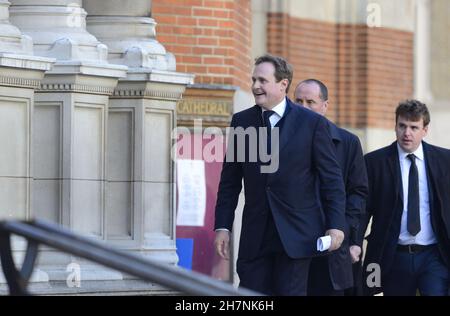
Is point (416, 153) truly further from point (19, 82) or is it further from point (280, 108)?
point (19, 82)

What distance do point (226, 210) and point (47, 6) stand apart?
2517mm

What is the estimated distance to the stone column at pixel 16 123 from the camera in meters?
9.73

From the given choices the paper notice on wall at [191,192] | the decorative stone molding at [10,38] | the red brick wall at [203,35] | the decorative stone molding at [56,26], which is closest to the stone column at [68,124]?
the decorative stone molding at [56,26]

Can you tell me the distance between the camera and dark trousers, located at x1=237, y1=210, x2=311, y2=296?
8.70 metres

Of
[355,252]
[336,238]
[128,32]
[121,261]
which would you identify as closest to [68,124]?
[128,32]

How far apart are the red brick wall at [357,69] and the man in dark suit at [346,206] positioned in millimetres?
9012

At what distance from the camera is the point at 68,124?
10.6 metres

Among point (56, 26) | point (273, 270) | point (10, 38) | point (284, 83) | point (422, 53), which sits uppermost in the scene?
point (422, 53)

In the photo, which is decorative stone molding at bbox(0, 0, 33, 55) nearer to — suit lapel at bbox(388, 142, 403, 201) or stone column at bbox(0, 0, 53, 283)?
stone column at bbox(0, 0, 53, 283)

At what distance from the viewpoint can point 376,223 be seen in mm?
10047

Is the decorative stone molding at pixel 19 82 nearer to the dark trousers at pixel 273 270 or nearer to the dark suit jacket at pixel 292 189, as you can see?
the dark suit jacket at pixel 292 189

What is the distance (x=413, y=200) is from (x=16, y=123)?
2.33m

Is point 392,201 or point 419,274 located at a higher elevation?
point 392,201
